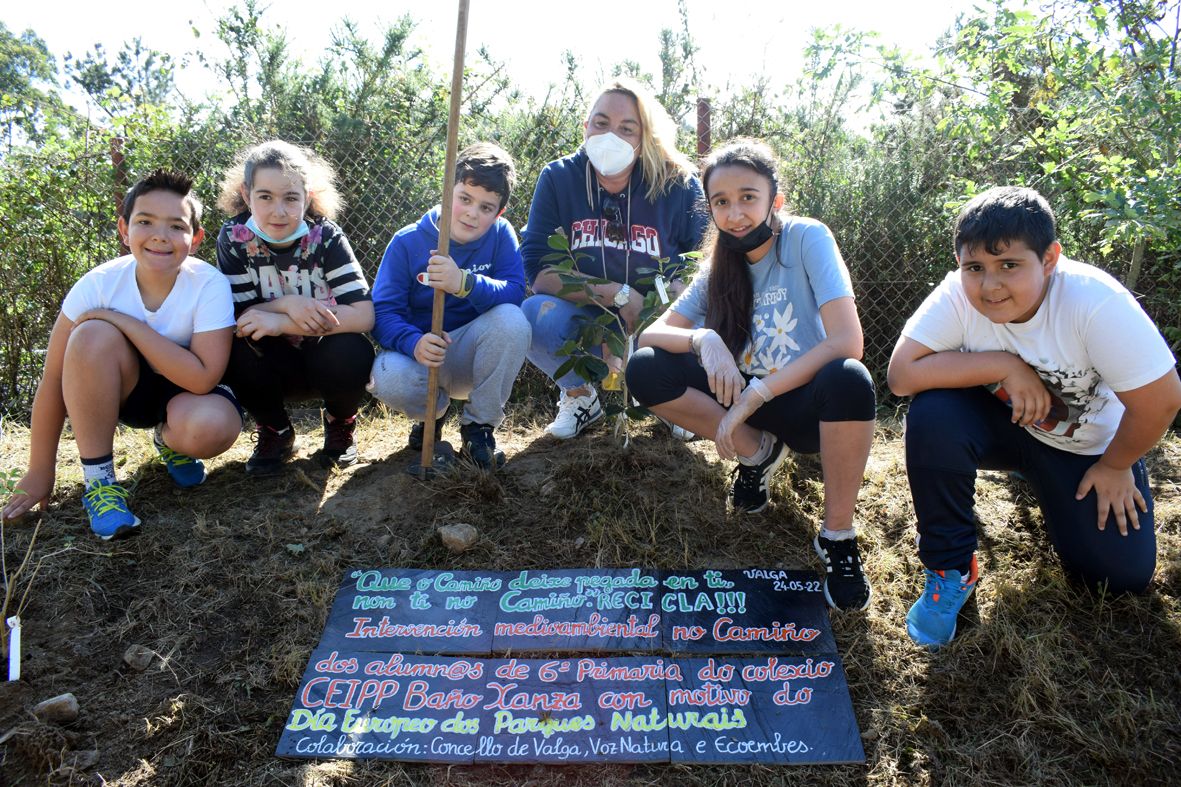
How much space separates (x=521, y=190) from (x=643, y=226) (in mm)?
1383

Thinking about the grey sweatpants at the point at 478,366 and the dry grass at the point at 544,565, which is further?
the grey sweatpants at the point at 478,366

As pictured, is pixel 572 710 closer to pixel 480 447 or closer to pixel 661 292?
pixel 480 447

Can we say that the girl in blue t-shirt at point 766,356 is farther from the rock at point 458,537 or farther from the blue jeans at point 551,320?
the rock at point 458,537

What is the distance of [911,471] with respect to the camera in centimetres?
217

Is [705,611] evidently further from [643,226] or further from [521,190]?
[521,190]

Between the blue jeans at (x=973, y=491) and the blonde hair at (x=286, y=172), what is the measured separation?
2.17m

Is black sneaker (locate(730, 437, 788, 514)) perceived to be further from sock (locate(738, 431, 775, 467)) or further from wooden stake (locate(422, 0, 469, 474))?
wooden stake (locate(422, 0, 469, 474))

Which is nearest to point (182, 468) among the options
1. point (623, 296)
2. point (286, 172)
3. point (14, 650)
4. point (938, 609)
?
point (14, 650)

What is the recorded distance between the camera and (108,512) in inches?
101

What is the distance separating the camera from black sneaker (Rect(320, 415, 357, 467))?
3148 millimetres

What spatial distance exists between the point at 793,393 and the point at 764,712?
0.93 meters

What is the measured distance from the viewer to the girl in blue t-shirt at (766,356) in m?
2.27

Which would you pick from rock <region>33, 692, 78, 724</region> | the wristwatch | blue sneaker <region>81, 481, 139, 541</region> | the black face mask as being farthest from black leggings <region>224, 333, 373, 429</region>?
the black face mask

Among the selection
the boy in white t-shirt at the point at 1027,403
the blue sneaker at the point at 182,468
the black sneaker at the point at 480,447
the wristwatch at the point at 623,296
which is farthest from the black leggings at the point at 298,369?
the boy in white t-shirt at the point at 1027,403
